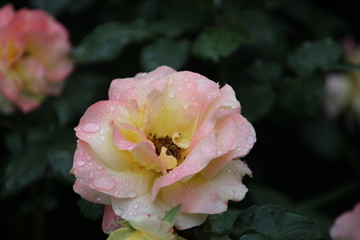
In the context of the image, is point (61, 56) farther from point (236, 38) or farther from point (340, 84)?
point (340, 84)

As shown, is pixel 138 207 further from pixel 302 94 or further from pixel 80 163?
pixel 302 94

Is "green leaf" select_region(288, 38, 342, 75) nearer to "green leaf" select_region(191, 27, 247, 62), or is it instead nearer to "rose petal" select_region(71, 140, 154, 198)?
"green leaf" select_region(191, 27, 247, 62)

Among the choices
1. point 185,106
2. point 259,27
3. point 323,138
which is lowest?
point 323,138

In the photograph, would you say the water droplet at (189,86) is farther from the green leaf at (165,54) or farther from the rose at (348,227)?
the green leaf at (165,54)

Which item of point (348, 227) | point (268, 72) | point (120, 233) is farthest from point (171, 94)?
point (268, 72)

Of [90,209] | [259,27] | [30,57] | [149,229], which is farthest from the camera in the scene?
[259,27]

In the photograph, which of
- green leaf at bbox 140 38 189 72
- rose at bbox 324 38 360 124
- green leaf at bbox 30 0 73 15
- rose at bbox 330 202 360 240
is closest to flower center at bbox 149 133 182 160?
rose at bbox 330 202 360 240

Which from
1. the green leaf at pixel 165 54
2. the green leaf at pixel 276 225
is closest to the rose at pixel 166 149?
the green leaf at pixel 276 225
